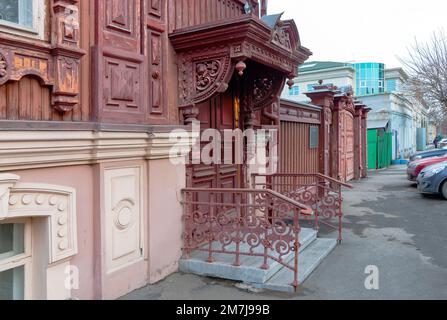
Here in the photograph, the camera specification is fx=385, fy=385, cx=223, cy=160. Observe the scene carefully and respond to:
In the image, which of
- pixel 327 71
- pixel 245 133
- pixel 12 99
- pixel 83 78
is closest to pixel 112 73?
pixel 83 78

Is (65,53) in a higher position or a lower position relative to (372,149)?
higher

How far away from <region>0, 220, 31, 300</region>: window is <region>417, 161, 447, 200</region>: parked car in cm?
1019

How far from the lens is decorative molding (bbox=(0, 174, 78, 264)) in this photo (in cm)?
282

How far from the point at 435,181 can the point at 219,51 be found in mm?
8492

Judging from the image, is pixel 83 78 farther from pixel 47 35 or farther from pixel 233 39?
pixel 233 39

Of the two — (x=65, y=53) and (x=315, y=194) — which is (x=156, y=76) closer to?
(x=65, y=53)

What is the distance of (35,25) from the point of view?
3055mm

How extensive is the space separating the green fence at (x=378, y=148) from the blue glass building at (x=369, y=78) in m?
18.1

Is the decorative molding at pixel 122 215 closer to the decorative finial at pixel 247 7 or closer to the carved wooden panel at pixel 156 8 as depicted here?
the carved wooden panel at pixel 156 8

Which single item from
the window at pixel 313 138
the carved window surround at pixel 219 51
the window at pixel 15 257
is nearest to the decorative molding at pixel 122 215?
the window at pixel 15 257

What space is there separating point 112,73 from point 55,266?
72.0 inches

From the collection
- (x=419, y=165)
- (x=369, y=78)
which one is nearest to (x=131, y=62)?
(x=419, y=165)

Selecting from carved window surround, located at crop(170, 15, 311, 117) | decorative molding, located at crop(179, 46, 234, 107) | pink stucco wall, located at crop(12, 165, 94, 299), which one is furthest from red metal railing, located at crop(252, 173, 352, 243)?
pink stucco wall, located at crop(12, 165, 94, 299)
